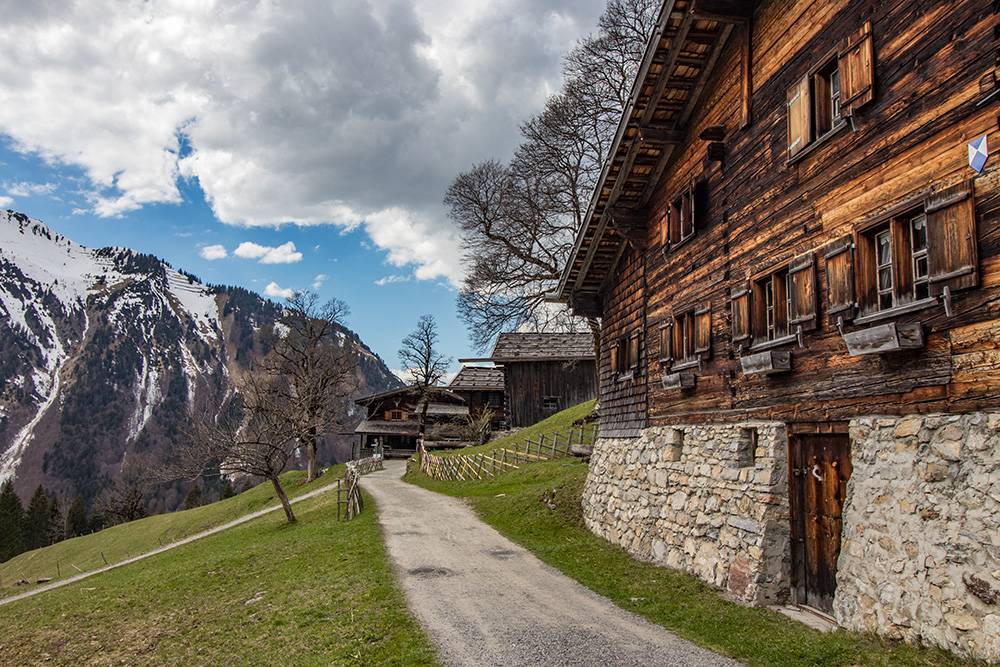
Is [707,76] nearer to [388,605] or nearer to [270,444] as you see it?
[388,605]

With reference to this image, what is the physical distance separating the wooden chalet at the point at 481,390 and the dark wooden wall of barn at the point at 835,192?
4071cm

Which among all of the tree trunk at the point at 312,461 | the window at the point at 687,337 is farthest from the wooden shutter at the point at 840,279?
the tree trunk at the point at 312,461

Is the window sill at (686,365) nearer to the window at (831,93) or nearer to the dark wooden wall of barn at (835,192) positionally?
the dark wooden wall of barn at (835,192)

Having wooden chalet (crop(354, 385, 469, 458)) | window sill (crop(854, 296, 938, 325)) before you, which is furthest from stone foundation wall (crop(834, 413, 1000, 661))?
wooden chalet (crop(354, 385, 469, 458))

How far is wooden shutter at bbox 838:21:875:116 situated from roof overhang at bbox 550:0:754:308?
3.36 meters

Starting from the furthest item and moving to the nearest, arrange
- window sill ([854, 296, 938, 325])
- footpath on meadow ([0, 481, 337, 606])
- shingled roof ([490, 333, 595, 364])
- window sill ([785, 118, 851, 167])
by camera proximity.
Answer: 1. shingled roof ([490, 333, 595, 364])
2. footpath on meadow ([0, 481, 337, 606])
3. window sill ([785, 118, 851, 167])
4. window sill ([854, 296, 938, 325])

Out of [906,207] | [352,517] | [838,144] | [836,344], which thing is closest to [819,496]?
[836,344]

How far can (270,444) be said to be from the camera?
24344 millimetres

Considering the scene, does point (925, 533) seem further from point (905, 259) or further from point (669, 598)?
point (669, 598)

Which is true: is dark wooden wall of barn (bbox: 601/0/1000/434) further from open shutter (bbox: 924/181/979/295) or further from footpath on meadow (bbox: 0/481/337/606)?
footpath on meadow (bbox: 0/481/337/606)

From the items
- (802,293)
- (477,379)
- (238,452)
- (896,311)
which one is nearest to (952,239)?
(896,311)

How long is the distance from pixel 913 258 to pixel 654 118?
25.6ft

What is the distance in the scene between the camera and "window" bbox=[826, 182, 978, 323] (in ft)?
21.6

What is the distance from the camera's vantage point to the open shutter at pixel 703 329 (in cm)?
1206
